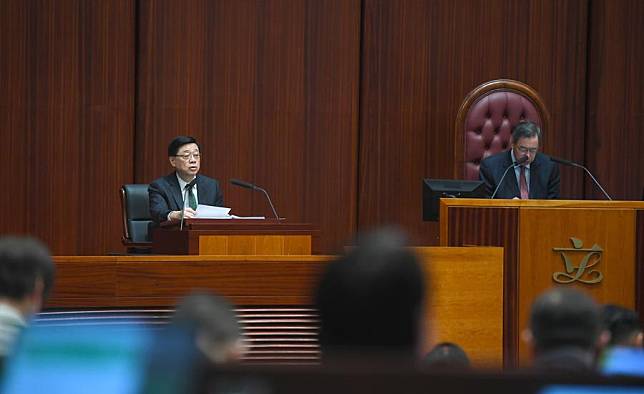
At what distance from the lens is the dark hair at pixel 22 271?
308 cm

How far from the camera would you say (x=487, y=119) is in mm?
9336

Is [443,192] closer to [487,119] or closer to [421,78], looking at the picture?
[487,119]

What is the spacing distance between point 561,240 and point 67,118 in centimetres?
442

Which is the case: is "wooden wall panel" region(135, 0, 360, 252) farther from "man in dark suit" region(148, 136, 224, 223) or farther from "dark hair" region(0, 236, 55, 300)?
"dark hair" region(0, 236, 55, 300)

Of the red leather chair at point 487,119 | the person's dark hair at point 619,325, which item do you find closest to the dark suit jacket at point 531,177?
the red leather chair at point 487,119

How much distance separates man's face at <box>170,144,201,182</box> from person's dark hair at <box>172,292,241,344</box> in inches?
247

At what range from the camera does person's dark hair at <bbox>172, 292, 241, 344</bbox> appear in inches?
70.8

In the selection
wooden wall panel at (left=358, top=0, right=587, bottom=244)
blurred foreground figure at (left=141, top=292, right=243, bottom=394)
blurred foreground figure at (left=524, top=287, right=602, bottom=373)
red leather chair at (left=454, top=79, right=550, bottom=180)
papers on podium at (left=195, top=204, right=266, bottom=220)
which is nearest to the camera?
blurred foreground figure at (left=141, top=292, right=243, bottom=394)

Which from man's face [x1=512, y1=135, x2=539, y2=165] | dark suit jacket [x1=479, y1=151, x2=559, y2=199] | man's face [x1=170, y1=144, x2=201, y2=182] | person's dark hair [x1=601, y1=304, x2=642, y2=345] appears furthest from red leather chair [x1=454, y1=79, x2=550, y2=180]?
person's dark hair [x1=601, y1=304, x2=642, y2=345]

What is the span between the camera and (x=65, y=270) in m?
5.60

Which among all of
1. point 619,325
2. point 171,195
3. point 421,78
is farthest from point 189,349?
point 421,78

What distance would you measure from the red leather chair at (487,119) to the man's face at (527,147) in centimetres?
118

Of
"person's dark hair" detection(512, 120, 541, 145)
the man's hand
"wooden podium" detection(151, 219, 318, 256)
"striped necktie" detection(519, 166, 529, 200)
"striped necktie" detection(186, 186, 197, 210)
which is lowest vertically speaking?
"wooden podium" detection(151, 219, 318, 256)

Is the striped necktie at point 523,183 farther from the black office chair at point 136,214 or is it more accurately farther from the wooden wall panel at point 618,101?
the black office chair at point 136,214
